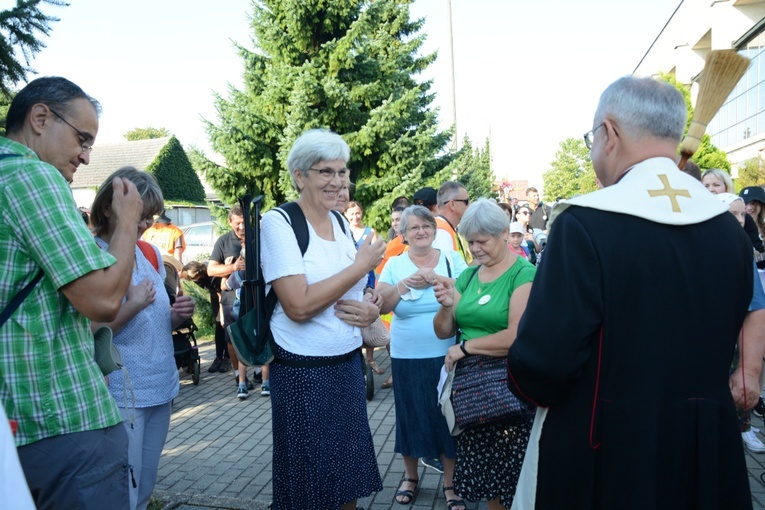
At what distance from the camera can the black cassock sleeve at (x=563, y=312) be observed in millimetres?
1772

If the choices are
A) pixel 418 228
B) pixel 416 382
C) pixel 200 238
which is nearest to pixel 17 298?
pixel 416 382

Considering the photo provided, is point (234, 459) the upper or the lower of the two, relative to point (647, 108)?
lower

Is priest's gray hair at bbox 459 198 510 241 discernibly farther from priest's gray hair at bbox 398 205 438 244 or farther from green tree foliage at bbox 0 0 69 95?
green tree foliage at bbox 0 0 69 95

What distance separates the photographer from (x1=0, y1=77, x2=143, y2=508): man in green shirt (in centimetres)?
173

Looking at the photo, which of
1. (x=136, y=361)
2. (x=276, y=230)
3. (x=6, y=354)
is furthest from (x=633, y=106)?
(x=136, y=361)

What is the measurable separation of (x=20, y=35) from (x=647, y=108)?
4807 millimetres

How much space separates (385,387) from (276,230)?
4.83m

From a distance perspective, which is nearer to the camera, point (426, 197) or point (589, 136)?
point (589, 136)

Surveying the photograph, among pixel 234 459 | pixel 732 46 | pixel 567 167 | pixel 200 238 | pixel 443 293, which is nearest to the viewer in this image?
pixel 443 293

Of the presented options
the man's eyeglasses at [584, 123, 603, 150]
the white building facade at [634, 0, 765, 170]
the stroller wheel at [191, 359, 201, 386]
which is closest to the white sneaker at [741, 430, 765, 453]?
the man's eyeglasses at [584, 123, 603, 150]

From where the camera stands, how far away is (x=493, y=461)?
11.1ft

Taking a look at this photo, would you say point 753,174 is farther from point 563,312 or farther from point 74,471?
point 74,471

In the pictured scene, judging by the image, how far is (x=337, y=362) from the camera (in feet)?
9.60

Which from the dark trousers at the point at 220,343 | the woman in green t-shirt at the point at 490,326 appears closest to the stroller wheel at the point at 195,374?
the dark trousers at the point at 220,343
